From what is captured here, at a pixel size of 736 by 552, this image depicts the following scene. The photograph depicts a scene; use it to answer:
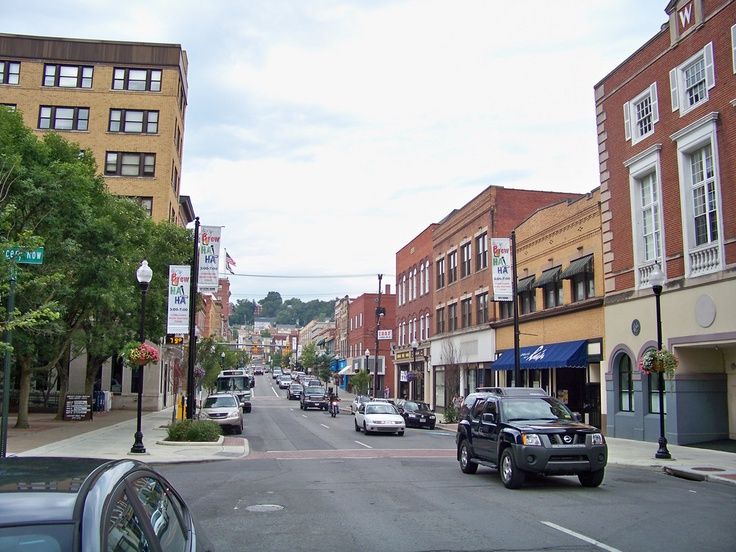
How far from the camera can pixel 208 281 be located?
2488 centimetres

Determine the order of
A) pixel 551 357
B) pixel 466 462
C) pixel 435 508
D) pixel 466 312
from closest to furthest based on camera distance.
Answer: pixel 435 508
pixel 466 462
pixel 551 357
pixel 466 312

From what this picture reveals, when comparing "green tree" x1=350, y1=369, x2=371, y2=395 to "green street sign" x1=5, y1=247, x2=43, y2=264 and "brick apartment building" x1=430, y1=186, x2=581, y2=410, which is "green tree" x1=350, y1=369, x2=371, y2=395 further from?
"green street sign" x1=5, y1=247, x2=43, y2=264

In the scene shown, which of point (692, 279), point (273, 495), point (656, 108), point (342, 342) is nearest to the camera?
point (273, 495)

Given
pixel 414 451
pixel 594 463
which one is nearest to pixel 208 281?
pixel 414 451

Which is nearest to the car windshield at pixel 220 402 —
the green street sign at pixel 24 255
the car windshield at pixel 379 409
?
the car windshield at pixel 379 409

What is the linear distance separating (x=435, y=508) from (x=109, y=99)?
44.0m

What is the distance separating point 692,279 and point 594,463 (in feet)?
37.6

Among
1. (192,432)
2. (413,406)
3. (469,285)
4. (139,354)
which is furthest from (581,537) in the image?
(469,285)

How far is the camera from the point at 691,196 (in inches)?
889

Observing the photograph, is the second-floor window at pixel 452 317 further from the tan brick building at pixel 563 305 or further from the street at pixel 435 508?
the street at pixel 435 508

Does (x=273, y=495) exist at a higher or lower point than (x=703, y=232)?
lower

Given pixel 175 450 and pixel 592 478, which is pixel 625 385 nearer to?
pixel 592 478

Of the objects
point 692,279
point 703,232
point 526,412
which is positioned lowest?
point 526,412

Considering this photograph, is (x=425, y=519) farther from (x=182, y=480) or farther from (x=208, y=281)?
(x=208, y=281)
